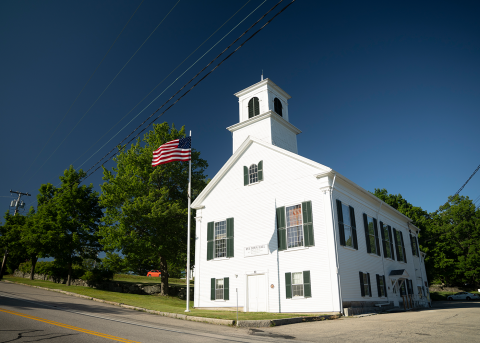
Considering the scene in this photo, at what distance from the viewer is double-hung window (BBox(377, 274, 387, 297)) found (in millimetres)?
20391

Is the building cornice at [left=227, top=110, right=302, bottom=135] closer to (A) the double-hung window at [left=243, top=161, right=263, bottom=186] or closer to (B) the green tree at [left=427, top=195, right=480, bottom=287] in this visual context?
(A) the double-hung window at [left=243, top=161, right=263, bottom=186]

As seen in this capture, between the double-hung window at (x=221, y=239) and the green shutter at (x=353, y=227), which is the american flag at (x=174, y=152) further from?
the green shutter at (x=353, y=227)

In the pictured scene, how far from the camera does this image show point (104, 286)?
1177 inches

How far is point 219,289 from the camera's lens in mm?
19906

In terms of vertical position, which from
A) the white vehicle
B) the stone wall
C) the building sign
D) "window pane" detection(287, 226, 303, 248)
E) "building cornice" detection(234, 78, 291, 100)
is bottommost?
the white vehicle

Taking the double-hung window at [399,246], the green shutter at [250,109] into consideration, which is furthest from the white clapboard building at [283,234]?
the double-hung window at [399,246]

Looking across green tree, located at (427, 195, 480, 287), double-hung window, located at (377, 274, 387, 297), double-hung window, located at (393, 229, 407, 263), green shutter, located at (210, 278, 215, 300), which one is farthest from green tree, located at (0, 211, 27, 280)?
green tree, located at (427, 195, 480, 287)

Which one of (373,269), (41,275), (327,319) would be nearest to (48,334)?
(327,319)

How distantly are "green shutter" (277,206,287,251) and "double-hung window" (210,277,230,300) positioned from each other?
14.3ft

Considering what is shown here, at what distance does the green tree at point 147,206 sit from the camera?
990 inches

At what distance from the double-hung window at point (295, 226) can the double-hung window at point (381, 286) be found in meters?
7.16

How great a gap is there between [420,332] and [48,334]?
10178 millimetres

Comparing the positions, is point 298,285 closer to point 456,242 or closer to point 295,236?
point 295,236

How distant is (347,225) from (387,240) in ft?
24.9
